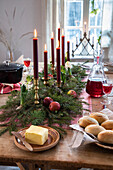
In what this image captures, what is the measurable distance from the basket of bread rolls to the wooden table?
0.13 ft

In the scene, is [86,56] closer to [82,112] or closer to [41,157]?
[82,112]

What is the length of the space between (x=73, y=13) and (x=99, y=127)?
339 centimetres

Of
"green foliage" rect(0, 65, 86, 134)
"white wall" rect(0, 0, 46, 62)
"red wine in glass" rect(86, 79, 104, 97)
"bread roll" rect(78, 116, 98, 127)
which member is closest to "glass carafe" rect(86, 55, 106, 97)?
"red wine in glass" rect(86, 79, 104, 97)

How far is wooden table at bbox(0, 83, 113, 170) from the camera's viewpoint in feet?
2.10

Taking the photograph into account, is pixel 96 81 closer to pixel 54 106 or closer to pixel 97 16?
pixel 54 106

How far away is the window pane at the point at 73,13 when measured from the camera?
3.79m

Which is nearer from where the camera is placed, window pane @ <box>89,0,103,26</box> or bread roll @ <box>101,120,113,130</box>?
bread roll @ <box>101,120,113,130</box>

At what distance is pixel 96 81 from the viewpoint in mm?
1194

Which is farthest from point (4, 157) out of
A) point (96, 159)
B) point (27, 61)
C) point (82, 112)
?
point (27, 61)

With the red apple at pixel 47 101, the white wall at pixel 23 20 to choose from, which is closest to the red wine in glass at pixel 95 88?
the red apple at pixel 47 101

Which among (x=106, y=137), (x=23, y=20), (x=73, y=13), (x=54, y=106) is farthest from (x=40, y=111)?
(x=73, y=13)

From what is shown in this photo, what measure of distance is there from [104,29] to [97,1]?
1.63ft

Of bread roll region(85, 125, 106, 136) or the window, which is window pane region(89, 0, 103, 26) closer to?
the window

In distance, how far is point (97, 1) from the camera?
3.74 meters
